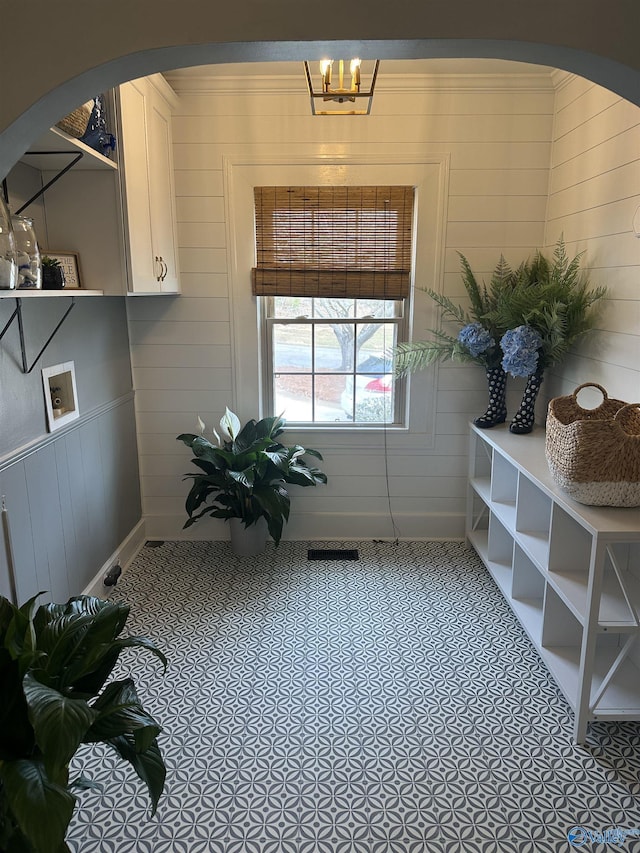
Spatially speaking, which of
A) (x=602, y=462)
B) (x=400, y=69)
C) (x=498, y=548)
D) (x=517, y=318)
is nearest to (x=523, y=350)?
(x=517, y=318)

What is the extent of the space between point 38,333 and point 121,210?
0.64 m

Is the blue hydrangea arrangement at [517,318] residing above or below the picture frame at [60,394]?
above

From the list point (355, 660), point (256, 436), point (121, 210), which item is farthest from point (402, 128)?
point (355, 660)

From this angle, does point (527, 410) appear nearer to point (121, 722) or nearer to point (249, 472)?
point (249, 472)

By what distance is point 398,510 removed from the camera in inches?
142

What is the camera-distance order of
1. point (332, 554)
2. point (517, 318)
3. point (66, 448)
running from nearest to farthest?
1. point (66, 448)
2. point (517, 318)
3. point (332, 554)

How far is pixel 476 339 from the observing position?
297cm

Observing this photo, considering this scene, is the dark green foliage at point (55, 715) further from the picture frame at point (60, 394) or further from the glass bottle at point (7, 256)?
the picture frame at point (60, 394)

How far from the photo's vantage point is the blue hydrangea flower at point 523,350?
2754 millimetres

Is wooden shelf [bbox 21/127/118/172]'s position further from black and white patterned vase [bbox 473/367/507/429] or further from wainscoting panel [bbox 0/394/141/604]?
black and white patterned vase [bbox 473/367/507/429]

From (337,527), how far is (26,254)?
2.41 m

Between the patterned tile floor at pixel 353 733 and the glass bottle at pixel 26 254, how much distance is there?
5.29 ft

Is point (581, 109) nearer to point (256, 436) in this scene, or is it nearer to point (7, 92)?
point (256, 436)

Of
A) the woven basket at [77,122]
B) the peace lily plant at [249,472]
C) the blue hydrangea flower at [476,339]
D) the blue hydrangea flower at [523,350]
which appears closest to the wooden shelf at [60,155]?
the woven basket at [77,122]
